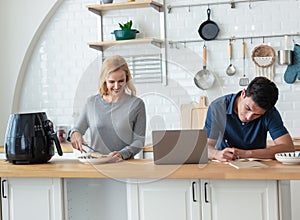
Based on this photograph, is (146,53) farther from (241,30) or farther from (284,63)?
(284,63)

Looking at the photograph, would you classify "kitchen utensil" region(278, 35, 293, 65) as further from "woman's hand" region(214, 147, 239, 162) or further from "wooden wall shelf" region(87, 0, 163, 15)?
"woman's hand" region(214, 147, 239, 162)

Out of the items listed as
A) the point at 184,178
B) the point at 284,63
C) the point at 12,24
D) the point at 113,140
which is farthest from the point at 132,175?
the point at 12,24

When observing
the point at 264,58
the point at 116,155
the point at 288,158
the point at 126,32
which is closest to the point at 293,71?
the point at 264,58

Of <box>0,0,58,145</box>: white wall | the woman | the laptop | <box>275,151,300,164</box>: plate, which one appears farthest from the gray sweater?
<box>0,0,58,145</box>: white wall

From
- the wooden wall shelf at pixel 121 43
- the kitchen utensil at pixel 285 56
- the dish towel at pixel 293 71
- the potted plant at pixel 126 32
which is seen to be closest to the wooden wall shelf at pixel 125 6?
the potted plant at pixel 126 32

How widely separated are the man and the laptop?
0.66 feet

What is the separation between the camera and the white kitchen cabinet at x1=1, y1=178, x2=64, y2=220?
3.35 metres

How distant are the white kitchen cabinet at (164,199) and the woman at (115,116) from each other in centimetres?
43

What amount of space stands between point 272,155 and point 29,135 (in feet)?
4.78

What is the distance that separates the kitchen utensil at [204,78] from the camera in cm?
552

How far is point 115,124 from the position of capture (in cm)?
366

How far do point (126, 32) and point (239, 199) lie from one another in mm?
2831

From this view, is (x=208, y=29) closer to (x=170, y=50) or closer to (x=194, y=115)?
(x=170, y=50)

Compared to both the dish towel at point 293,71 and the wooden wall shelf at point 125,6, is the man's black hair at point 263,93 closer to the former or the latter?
the dish towel at point 293,71
